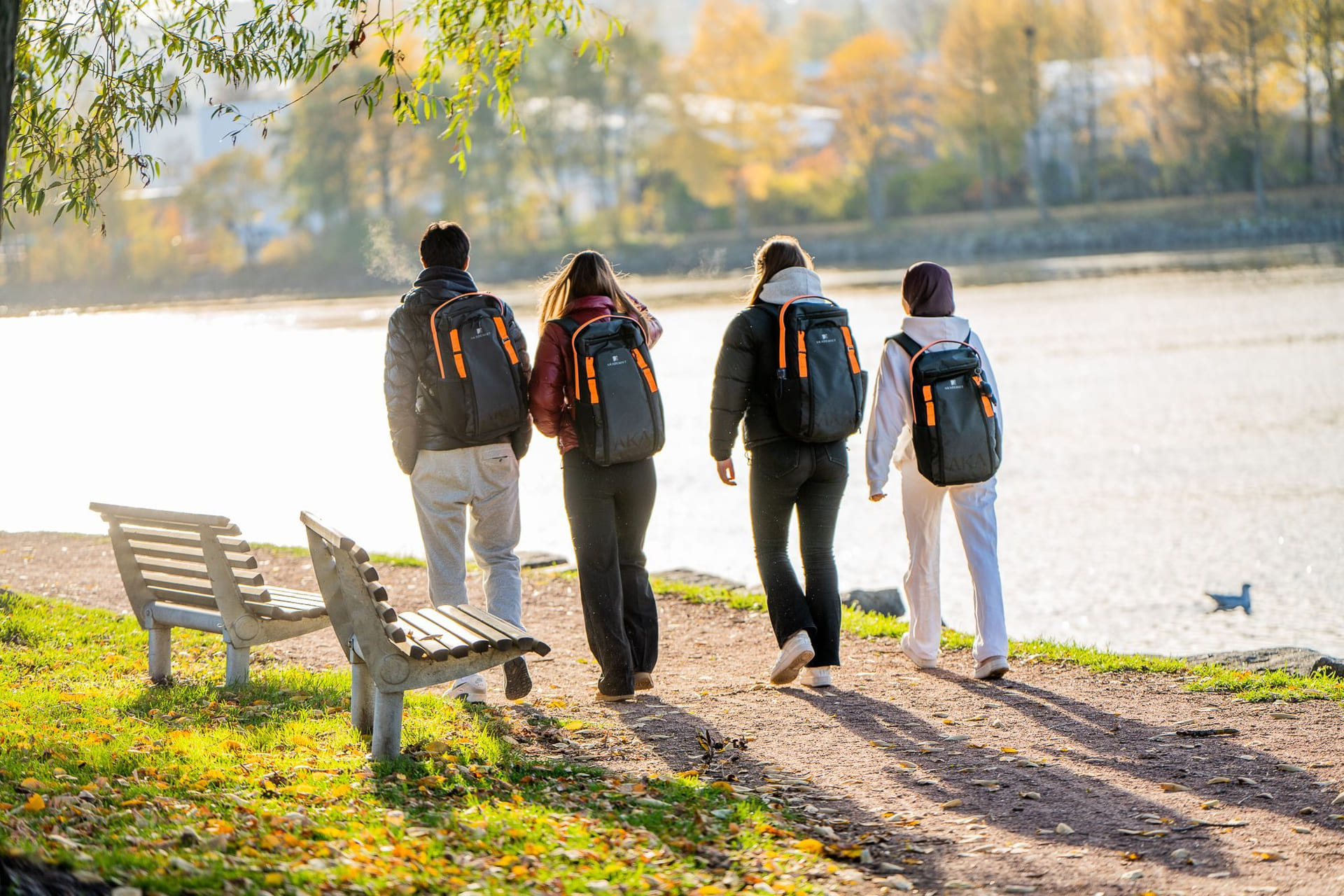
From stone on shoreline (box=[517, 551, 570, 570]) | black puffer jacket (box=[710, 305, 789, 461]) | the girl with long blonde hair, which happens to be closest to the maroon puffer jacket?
the girl with long blonde hair

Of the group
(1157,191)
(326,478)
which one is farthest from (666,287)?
(326,478)

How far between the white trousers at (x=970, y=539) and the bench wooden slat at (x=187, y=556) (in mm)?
3034

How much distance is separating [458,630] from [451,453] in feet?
3.28

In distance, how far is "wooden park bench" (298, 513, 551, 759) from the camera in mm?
5098

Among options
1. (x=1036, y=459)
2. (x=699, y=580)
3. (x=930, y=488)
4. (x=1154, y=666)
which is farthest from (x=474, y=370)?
(x=1036, y=459)

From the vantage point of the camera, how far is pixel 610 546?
635cm

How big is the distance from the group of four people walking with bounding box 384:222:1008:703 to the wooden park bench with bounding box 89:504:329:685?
0.74 meters

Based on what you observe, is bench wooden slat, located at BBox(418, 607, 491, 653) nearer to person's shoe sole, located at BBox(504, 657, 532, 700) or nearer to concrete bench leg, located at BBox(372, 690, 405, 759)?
concrete bench leg, located at BBox(372, 690, 405, 759)

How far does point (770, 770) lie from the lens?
5.47m

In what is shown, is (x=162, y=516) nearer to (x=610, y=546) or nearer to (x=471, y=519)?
(x=471, y=519)

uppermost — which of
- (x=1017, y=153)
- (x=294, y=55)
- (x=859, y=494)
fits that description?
(x=1017, y=153)

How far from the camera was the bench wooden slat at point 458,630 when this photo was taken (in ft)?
17.2

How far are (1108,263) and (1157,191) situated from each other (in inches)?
478

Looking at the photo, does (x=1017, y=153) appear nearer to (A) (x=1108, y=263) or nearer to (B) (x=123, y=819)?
(A) (x=1108, y=263)
